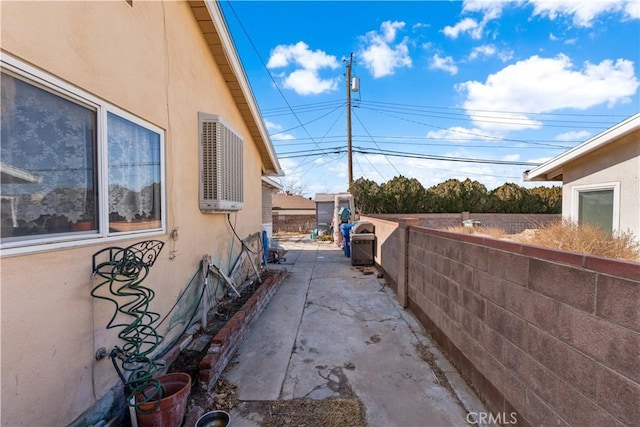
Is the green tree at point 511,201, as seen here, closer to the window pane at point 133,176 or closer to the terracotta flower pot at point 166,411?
the window pane at point 133,176

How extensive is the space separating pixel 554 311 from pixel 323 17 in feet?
34.4

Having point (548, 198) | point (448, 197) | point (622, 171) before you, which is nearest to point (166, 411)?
point (622, 171)

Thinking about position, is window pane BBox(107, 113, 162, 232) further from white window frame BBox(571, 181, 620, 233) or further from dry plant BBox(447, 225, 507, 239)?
white window frame BBox(571, 181, 620, 233)

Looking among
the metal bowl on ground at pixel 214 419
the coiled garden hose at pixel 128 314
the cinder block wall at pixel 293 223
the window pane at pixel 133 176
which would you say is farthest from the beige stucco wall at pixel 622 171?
the cinder block wall at pixel 293 223

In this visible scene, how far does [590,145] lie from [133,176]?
826 cm

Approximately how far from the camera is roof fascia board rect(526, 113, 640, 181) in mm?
5254

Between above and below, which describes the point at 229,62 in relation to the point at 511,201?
above

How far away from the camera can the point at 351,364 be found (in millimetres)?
3336

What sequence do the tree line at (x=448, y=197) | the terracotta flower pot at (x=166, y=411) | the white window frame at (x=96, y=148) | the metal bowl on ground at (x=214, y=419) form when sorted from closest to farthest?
the white window frame at (x=96, y=148)
the terracotta flower pot at (x=166, y=411)
the metal bowl on ground at (x=214, y=419)
the tree line at (x=448, y=197)

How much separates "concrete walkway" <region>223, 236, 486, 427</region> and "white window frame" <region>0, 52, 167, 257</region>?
1.84 metres

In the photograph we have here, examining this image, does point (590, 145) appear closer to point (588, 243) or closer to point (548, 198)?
point (588, 243)

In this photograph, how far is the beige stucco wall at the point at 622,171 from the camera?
5.29m

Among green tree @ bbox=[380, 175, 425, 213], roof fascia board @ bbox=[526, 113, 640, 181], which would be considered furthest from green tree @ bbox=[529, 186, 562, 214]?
roof fascia board @ bbox=[526, 113, 640, 181]

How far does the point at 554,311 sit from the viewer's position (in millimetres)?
1821
